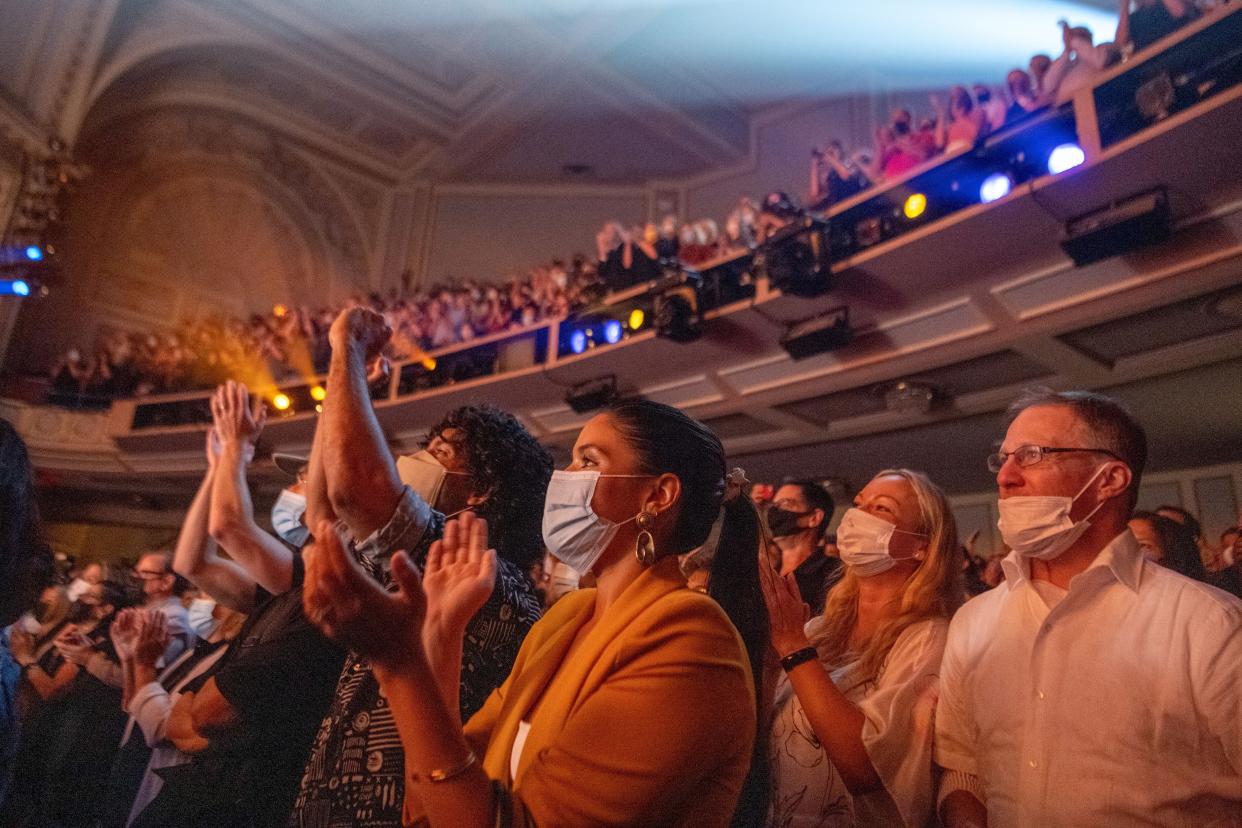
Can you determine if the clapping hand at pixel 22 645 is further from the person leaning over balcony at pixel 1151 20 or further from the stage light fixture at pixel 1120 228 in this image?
the person leaning over balcony at pixel 1151 20

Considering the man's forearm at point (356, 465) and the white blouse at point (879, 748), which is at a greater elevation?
the man's forearm at point (356, 465)

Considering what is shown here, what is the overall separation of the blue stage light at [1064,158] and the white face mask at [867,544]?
276 cm

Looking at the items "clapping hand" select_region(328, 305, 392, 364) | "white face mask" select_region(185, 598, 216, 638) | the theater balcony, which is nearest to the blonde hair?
"clapping hand" select_region(328, 305, 392, 364)

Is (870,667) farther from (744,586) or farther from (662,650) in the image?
(662,650)

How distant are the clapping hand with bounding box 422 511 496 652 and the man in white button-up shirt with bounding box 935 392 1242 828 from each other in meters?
1.03

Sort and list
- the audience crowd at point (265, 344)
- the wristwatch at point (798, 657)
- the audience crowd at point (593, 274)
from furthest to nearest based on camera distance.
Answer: the audience crowd at point (265, 344)
the audience crowd at point (593, 274)
the wristwatch at point (798, 657)

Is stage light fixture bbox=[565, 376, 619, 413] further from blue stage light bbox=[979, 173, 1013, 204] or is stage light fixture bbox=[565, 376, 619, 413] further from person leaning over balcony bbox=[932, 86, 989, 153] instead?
blue stage light bbox=[979, 173, 1013, 204]

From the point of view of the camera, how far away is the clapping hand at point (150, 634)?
2344 mm

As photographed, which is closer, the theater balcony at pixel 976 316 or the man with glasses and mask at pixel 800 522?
the man with glasses and mask at pixel 800 522

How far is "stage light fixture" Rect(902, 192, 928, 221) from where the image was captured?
4570 mm

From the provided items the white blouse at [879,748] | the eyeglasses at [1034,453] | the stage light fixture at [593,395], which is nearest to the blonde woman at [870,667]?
the white blouse at [879,748]

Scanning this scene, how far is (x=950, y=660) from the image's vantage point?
5.50 ft

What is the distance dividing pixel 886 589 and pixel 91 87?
11730mm

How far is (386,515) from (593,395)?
506 cm
